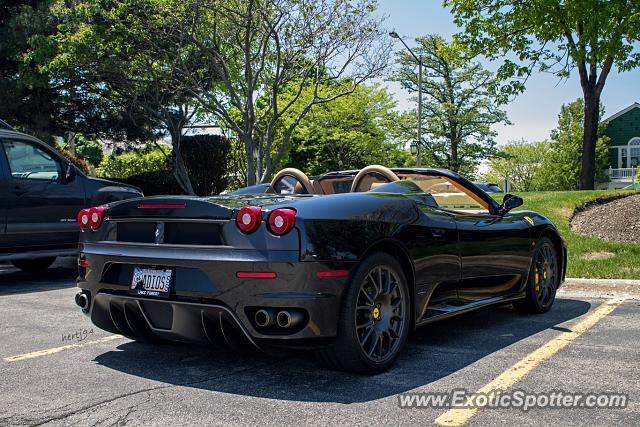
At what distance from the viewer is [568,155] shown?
154 ft

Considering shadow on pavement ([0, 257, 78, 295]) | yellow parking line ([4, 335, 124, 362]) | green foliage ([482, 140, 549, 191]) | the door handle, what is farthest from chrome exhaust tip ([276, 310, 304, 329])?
green foliage ([482, 140, 549, 191])

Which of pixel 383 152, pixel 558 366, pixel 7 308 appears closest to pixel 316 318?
pixel 558 366

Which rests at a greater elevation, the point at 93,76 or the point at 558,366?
the point at 93,76

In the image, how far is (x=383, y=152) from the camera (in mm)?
38219

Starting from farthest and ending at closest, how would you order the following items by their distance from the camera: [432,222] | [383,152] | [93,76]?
1. [383,152]
2. [93,76]
3. [432,222]

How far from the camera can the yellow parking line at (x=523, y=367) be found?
10.6 feet

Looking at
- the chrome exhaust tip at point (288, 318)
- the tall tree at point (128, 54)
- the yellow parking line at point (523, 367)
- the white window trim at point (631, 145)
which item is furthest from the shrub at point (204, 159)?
the white window trim at point (631, 145)

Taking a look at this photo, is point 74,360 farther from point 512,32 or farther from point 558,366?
point 512,32

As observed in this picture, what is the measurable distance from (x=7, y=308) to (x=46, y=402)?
11.0ft

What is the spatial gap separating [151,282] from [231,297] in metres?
0.59

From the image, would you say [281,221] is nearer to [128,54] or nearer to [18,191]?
[18,191]

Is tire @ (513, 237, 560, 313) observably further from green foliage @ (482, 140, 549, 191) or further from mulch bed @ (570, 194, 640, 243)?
green foliage @ (482, 140, 549, 191)

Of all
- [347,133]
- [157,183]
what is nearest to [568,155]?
[347,133]

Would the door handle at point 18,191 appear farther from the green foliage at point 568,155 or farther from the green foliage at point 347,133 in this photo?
the green foliage at point 568,155
